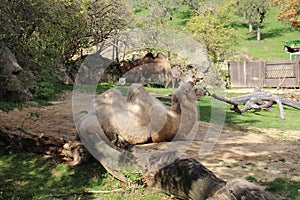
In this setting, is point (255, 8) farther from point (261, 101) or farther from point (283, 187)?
point (283, 187)

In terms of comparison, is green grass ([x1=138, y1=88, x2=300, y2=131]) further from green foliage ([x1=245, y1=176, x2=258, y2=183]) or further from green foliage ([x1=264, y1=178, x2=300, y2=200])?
green foliage ([x1=264, y1=178, x2=300, y2=200])

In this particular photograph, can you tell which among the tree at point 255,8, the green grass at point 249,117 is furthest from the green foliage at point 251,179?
the tree at point 255,8

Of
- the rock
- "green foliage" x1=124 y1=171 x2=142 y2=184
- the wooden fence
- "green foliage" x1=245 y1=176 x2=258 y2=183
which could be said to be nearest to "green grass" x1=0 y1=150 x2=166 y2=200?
"green foliage" x1=124 y1=171 x2=142 y2=184

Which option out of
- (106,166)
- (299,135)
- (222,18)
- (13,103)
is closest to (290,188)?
(106,166)

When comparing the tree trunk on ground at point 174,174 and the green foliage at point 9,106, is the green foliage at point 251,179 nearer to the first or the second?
the tree trunk on ground at point 174,174

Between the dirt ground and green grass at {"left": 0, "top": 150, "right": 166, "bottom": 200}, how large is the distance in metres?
0.94

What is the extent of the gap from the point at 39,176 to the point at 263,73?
73.4 ft

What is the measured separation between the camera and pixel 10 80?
31.9 feet

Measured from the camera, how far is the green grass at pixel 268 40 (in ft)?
111

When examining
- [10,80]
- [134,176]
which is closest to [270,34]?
[10,80]

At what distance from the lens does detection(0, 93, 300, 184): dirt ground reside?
5.32 metres

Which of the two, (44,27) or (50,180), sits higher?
(44,27)

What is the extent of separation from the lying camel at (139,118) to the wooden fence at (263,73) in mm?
19575

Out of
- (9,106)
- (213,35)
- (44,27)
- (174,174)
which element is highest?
(213,35)
